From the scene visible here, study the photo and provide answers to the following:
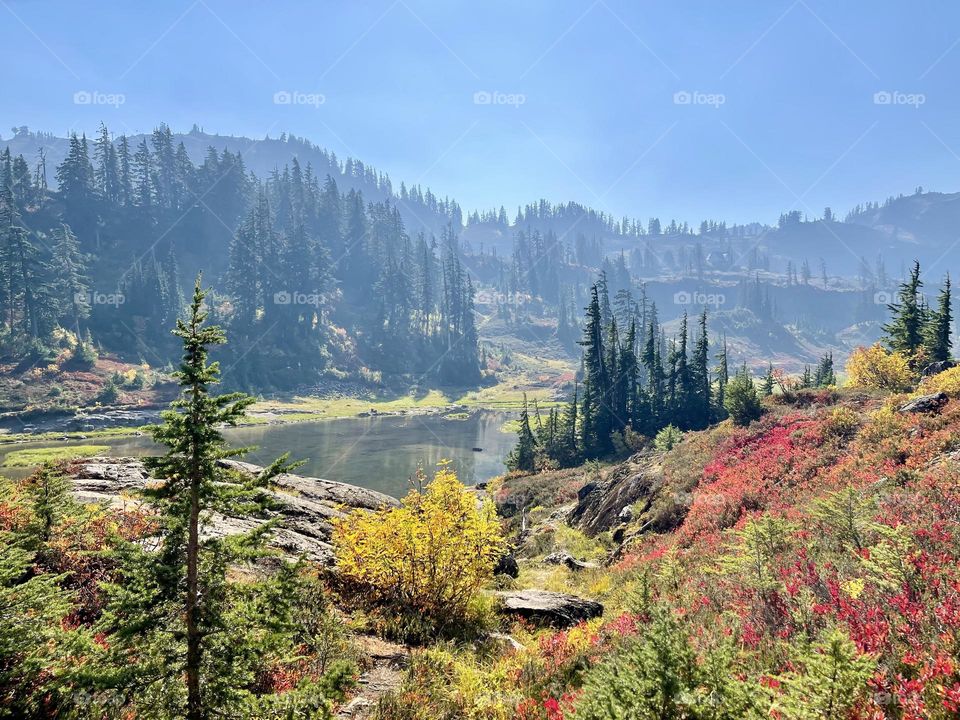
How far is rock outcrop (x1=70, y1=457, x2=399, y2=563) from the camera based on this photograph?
49.3ft

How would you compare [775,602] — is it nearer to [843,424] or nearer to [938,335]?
[843,424]

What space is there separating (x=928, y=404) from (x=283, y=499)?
2553cm

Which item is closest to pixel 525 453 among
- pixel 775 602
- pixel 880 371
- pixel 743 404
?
pixel 743 404

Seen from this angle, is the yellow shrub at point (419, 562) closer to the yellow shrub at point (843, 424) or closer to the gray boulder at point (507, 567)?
the gray boulder at point (507, 567)

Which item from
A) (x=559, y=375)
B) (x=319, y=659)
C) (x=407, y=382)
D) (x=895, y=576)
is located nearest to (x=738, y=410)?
(x=895, y=576)

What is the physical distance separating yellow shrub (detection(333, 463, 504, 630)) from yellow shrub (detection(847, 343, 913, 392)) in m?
31.1

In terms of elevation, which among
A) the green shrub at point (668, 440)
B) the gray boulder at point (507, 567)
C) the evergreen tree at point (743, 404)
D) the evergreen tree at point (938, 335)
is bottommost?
the gray boulder at point (507, 567)

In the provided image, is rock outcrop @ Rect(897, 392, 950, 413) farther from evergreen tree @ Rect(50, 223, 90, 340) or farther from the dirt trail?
evergreen tree @ Rect(50, 223, 90, 340)

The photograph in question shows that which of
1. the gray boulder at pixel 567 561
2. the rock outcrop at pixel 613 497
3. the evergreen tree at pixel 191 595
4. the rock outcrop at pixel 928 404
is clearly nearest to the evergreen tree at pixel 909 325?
the rock outcrop at pixel 928 404

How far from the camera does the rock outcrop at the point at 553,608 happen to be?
13297 millimetres

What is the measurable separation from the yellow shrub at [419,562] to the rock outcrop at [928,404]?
1825 cm

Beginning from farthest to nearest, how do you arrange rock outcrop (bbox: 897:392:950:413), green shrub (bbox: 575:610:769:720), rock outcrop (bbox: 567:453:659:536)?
rock outcrop (bbox: 567:453:659:536)
rock outcrop (bbox: 897:392:950:413)
green shrub (bbox: 575:610:769:720)

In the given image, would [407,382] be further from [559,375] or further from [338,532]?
[338,532]

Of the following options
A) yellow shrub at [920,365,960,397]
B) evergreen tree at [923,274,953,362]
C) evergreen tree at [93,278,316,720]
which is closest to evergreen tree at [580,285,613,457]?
evergreen tree at [923,274,953,362]
